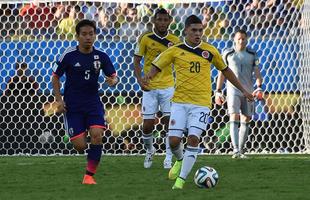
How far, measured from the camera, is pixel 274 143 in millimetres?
15898

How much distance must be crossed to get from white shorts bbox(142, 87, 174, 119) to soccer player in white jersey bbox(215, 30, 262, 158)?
2078 mm

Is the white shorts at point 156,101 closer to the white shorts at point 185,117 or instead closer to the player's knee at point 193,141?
the white shorts at point 185,117

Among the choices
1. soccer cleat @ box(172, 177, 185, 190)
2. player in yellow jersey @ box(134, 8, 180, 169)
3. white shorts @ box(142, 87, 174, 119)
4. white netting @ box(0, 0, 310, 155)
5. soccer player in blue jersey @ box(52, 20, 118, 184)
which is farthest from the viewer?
white netting @ box(0, 0, 310, 155)

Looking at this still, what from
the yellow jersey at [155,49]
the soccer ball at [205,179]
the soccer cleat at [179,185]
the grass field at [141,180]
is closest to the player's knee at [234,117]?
the grass field at [141,180]

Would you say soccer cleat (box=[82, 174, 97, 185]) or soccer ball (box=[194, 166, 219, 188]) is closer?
soccer ball (box=[194, 166, 219, 188])

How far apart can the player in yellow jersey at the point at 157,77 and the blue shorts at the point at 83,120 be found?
2.05m

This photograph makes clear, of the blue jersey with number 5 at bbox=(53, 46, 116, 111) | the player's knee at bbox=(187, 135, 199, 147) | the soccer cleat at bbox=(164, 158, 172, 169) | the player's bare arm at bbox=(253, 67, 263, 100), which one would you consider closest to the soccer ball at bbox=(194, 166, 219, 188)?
the player's knee at bbox=(187, 135, 199, 147)

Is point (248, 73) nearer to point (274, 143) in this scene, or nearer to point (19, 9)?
point (274, 143)

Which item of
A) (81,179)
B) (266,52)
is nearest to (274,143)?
(266,52)

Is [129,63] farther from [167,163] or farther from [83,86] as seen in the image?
[83,86]

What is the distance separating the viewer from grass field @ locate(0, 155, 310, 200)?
27.5ft

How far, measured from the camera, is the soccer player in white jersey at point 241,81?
14414mm

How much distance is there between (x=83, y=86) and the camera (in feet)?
32.8

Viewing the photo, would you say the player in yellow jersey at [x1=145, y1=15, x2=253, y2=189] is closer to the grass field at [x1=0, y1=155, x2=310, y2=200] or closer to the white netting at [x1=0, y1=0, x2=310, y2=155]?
the grass field at [x1=0, y1=155, x2=310, y2=200]
